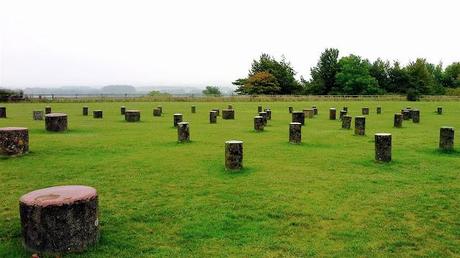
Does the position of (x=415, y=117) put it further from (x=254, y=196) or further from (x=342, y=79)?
(x=342, y=79)

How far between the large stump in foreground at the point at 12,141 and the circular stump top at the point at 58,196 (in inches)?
258

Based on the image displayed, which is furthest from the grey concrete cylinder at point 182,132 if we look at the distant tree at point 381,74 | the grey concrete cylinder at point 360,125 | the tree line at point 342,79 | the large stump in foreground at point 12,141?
the distant tree at point 381,74

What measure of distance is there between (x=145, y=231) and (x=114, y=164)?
501 centimetres

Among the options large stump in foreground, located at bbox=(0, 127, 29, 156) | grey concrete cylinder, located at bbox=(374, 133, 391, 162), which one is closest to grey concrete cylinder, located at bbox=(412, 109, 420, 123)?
grey concrete cylinder, located at bbox=(374, 133, 391, 162)

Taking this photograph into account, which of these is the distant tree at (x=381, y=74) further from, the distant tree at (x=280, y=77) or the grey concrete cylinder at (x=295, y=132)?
the grey concrete cylinder at (x=295, y=132)

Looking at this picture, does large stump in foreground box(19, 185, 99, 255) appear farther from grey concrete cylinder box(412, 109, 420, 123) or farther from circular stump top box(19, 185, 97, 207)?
grey concrete cylinder box(412, 109, 420, 123)

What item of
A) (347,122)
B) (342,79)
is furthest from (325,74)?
(347,122)

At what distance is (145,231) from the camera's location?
265 inches

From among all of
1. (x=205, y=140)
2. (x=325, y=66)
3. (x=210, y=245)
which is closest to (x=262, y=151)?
(x=205, y=140)

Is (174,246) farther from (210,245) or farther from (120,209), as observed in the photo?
(120,209)

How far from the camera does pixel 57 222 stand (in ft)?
18.7

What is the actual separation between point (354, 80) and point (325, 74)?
21.8ft

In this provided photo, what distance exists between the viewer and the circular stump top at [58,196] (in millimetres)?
5742

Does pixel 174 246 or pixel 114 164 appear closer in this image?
pixel 174 246
